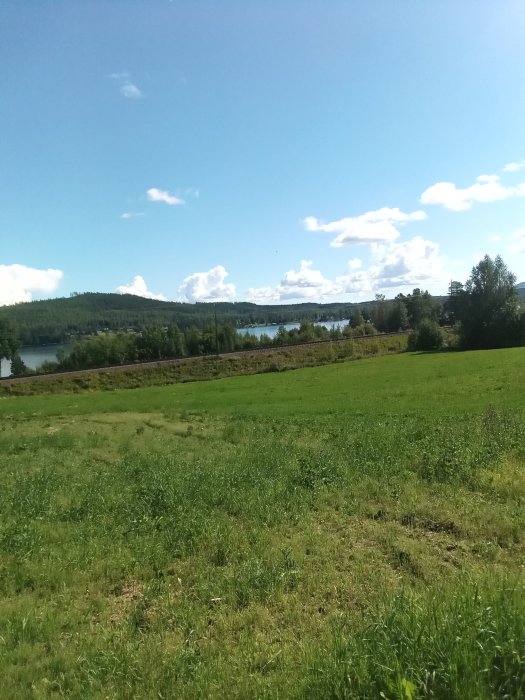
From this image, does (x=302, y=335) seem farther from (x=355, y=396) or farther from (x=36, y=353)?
(x=355, y=396)

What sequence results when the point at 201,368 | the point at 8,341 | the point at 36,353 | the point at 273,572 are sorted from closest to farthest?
the point at 273,572 → the point at 201,368 → the point at 8,341 → the point at 36,353

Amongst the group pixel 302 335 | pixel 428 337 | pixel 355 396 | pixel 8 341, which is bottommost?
pixel 355 396

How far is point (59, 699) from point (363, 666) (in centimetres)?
254

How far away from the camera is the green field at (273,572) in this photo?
3.83 m

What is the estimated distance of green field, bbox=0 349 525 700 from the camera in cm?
383

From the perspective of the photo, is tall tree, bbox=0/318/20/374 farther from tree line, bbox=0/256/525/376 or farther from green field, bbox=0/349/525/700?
green field, bbox=0/349/525/700

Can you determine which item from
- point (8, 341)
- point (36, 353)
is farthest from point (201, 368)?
point (36, 353)

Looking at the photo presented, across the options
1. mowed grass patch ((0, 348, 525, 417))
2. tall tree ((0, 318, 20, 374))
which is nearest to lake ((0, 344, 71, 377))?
tall tree ((0, 318, 20, 374))

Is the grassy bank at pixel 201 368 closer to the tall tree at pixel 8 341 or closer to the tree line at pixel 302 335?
the tree line at pixel 302 335

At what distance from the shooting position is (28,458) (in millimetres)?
15438

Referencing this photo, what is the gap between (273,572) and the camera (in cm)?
582

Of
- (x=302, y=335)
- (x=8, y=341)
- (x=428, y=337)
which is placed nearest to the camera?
(x=428, y=337)

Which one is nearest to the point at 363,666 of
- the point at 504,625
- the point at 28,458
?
the point at 504,625

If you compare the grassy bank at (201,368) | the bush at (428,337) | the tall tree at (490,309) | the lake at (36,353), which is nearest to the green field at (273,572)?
the grassy bank at (201,368)
